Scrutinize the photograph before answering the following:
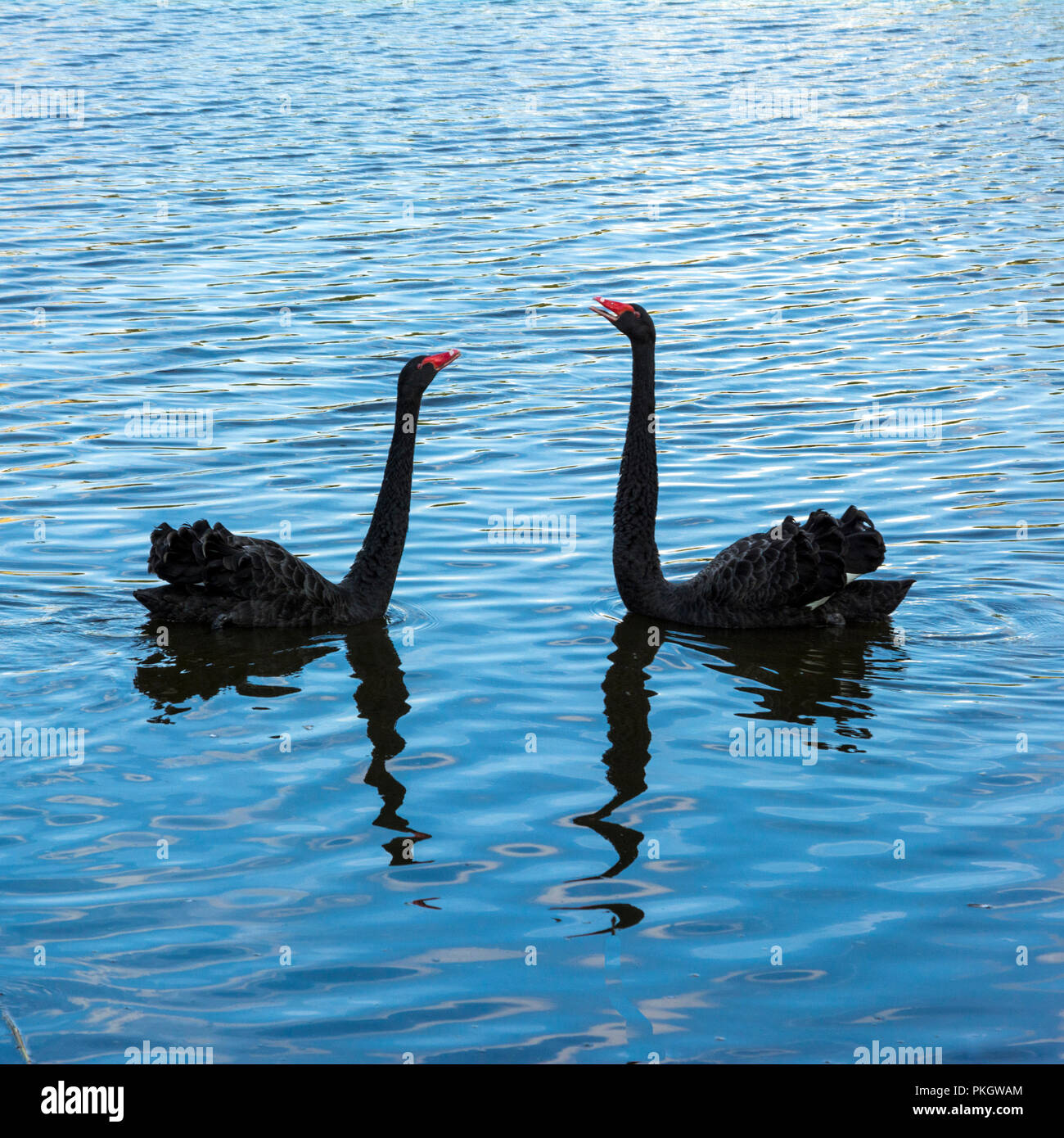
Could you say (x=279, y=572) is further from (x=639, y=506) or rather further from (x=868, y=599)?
(x=868, y=599)

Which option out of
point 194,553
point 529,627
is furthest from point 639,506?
point 194,553

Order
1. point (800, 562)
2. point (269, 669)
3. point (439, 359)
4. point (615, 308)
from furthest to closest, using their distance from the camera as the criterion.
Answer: point (615, 308) < point (439, 359) < point (800, 562) < point (269, 669)

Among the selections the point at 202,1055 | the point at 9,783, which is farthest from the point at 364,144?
the point at 202,1055

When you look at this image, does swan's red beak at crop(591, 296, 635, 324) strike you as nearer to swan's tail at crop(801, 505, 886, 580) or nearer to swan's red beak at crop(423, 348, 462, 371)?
swan's red beak at crop(423, 348, 462, 371)

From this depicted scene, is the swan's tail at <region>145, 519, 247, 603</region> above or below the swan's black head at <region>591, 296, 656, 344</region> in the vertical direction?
below

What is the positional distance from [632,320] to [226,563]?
2.56 meters

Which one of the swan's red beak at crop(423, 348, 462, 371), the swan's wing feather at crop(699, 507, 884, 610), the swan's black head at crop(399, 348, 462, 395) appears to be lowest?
the swan's wing feather at crop(699, 507, 884, 610)

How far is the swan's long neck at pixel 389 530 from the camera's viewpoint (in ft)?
27.5

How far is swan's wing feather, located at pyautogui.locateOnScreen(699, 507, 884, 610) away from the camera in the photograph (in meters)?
7.96

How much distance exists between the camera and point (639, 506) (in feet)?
27.9

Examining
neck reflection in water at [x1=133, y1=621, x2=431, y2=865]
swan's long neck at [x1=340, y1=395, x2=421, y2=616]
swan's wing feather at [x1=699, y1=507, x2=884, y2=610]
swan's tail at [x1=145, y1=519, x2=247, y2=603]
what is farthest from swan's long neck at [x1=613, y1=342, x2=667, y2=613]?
swan's tail at [x1=145, y1=519, x2=247, y2=603]

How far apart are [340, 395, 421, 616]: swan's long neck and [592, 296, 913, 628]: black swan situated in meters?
1.16

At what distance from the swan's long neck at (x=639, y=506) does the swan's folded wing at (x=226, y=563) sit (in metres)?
1.73

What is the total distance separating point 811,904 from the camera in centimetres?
552
